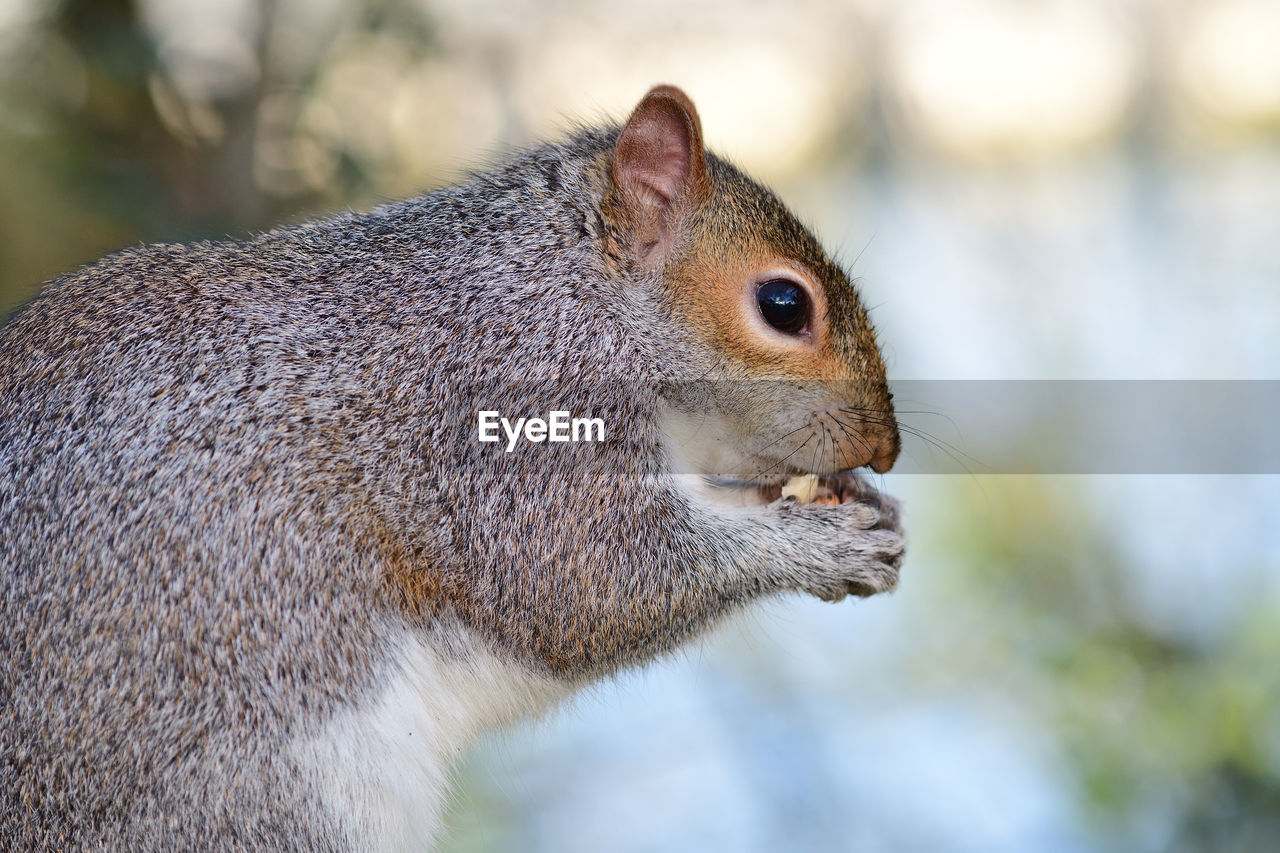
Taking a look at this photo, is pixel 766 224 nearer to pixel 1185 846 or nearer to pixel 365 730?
pixel 365 730

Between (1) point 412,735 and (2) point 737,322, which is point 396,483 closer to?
(1) point 412,735

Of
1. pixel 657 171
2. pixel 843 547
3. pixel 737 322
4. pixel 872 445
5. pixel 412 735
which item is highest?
pixel 657 171

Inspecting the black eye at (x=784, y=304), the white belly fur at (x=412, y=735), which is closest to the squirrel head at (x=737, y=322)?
the black eye at (x=784, y=304)

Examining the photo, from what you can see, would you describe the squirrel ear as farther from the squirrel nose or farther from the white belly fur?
the white belly fur

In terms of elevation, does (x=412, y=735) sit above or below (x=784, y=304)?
below

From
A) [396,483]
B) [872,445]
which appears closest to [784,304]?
[872,445]

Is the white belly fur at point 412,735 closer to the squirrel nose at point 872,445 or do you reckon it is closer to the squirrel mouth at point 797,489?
the squirrel mouth at point 797,489

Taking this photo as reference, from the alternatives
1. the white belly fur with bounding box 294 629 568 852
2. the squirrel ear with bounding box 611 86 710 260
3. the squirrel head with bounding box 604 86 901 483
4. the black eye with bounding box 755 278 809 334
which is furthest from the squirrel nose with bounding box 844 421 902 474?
the white belly fur with bounding box 294 629 568 852
